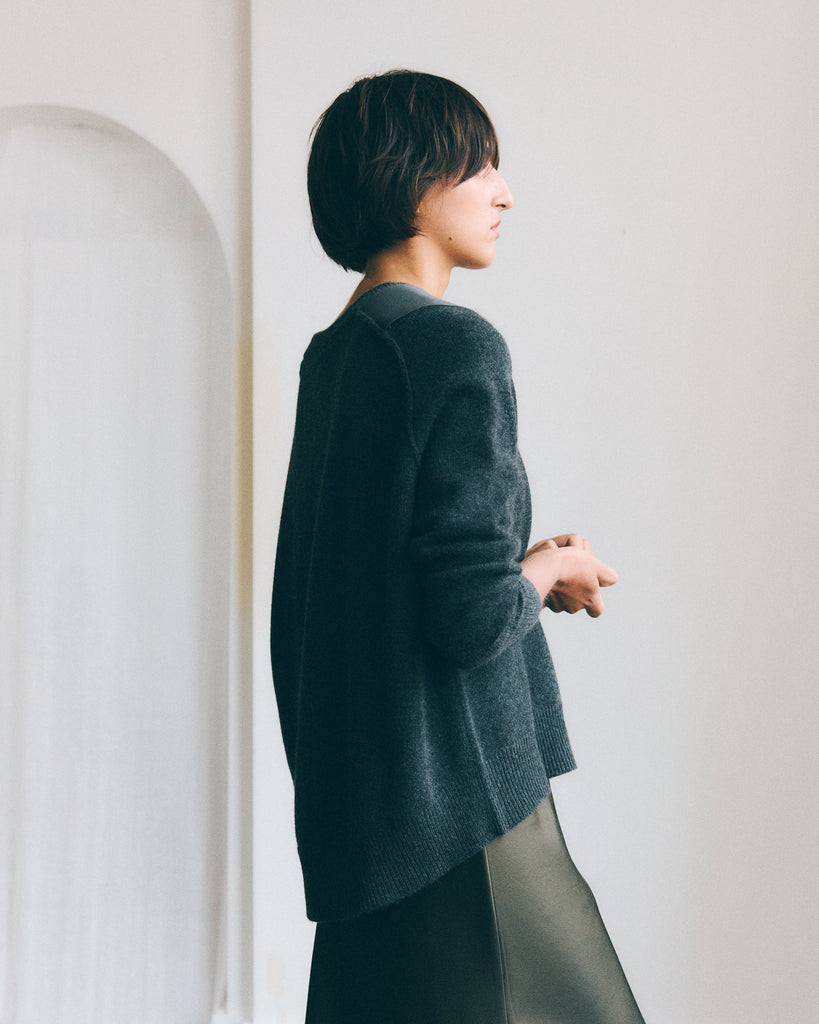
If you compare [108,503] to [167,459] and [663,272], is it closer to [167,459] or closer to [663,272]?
[167,459]

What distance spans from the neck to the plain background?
2.64 ft

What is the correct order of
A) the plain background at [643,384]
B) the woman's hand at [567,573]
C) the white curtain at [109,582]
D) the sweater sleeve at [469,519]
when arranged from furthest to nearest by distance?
the white curtain at [109,582]
the plain background at [643,384]
the woman's hand at [567,573]
the sweater sleeve at [469,519]

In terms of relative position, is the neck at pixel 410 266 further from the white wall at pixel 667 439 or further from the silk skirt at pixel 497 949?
the white wall at pixel 667 439

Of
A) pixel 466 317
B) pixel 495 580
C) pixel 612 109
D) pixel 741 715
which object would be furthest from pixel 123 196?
pixel 741 715

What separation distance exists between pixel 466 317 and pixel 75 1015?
165 cm

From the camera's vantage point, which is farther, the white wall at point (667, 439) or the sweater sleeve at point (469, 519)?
the white wall at point (667, 439)

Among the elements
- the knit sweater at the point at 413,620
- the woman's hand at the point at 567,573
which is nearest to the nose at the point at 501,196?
the knit sweater at the point at 413,620

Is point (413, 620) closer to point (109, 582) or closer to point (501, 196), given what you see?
point (501, 196)

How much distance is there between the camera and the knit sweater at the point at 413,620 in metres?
0.68

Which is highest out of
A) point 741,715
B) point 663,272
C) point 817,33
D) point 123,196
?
point 817,33

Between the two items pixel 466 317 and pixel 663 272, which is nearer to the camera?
pixel 466 317

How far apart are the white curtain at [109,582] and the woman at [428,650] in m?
0.99

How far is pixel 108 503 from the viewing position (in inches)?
68.6

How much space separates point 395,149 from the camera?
778mm
